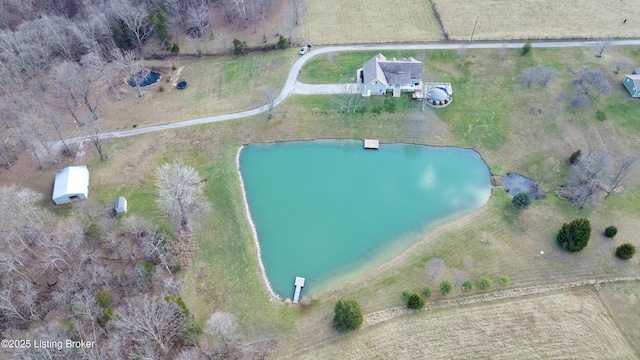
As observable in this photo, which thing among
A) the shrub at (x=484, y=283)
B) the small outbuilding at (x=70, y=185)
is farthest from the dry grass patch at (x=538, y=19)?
the small outbuilding at (x=70, y=185)

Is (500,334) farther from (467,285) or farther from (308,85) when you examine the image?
(308,85)

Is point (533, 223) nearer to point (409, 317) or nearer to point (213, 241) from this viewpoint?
point (409, 317)

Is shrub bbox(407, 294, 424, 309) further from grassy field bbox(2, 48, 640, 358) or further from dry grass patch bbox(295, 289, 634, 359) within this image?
grassy field bbox(2, 48, 640, 358)

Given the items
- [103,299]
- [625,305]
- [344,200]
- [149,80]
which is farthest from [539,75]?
[103,299]

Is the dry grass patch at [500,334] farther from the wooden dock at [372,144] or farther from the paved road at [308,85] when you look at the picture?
the paved road at [308,85]

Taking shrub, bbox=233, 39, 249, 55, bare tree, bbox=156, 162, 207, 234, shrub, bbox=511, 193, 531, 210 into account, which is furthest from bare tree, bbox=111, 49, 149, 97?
shrub, bbox=511, 193, 531, 210

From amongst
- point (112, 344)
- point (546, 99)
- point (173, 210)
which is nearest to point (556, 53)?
point (546, 99)
